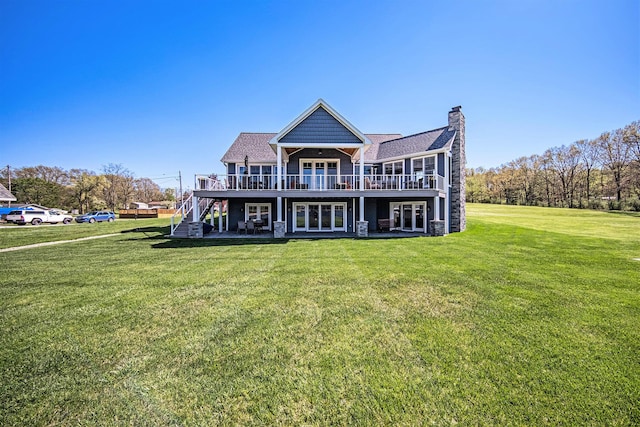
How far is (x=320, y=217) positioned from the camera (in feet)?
59.4

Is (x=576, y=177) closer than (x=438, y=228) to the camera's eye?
No

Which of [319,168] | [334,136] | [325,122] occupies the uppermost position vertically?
[325,122]

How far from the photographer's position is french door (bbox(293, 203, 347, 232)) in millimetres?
18047

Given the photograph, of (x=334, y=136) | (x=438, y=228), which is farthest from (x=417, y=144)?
(x=334, y=136)

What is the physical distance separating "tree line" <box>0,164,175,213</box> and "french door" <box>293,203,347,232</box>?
47.1 metres

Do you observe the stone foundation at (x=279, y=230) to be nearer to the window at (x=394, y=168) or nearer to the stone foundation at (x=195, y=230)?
the stone foundation at (x=195, y=230)

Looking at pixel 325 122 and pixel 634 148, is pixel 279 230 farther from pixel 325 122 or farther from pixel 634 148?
pixel 634 148

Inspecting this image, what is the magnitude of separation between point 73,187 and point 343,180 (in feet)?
182

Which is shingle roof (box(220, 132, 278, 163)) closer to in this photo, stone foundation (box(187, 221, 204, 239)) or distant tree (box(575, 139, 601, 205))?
stone foundation (box(187, 221, 204, 239))

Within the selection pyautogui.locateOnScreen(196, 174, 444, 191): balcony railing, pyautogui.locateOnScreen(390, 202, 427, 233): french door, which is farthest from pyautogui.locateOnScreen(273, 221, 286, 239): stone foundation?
pyautogui.locateOnScreen(390, 202, 427, 233): french door

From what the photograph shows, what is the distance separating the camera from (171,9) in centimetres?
1328

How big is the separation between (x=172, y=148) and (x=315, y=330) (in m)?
43.7

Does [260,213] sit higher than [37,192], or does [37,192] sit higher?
[37,192]

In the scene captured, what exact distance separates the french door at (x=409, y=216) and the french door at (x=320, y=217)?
11.2 ft
